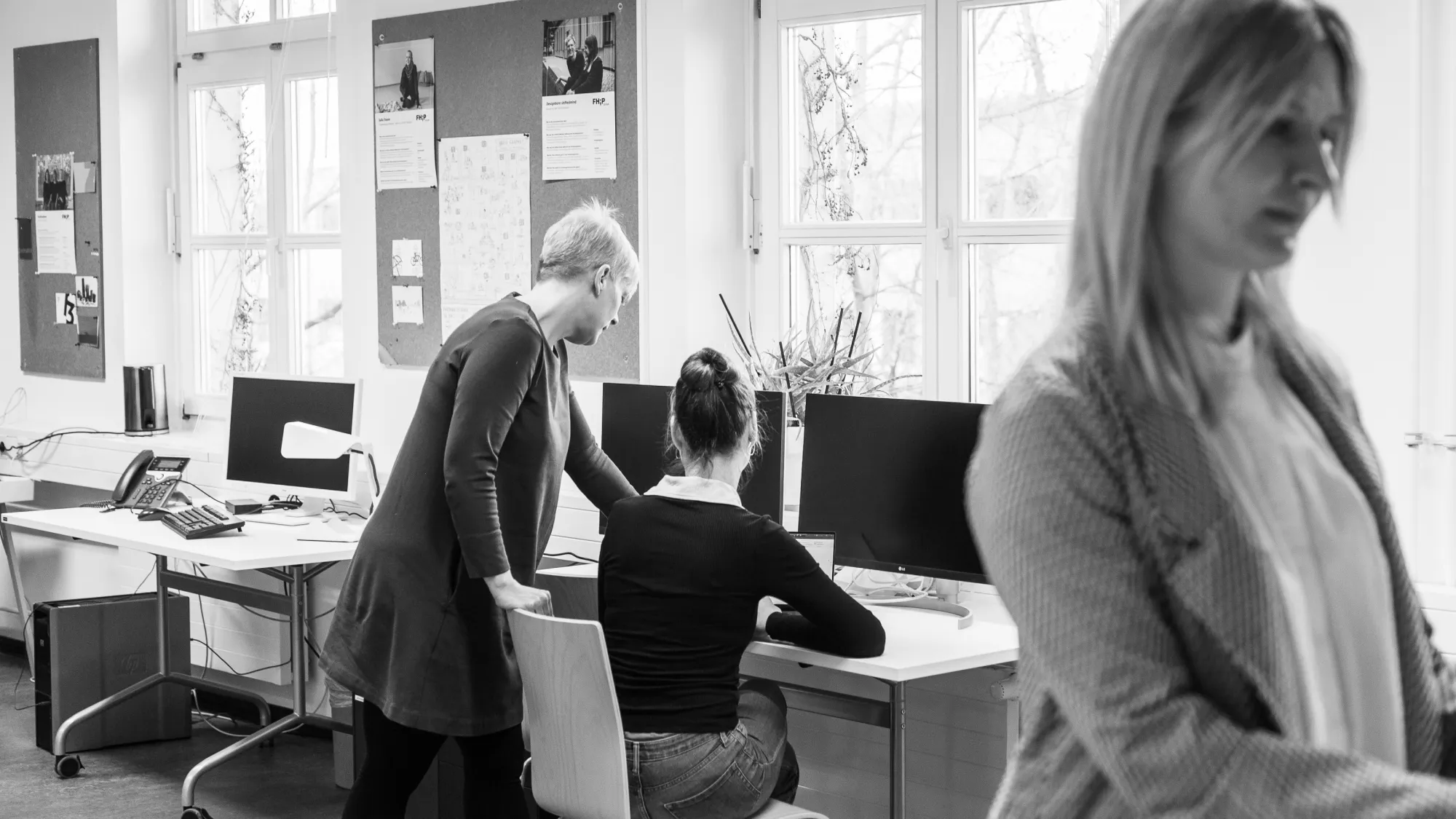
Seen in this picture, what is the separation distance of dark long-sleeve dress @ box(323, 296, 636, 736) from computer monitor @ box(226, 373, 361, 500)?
1.36 meters

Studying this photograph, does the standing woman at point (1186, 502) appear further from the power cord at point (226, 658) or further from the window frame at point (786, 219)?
the power cord at point (226, 658)

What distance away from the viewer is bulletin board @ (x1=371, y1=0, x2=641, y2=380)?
12.2ft

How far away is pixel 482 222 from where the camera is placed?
13.3 ft

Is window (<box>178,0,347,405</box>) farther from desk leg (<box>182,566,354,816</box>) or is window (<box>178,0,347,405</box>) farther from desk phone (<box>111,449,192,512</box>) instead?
desk leg (<box>182,566,354,816</box>)

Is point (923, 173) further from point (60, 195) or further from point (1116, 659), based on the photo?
point (60, 195)

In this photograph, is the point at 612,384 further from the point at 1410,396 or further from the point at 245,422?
the point at 1410,396

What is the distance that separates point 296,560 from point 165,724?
130 centimetres

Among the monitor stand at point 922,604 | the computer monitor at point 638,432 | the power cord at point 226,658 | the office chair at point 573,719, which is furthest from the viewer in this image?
the power cord at point 226,658

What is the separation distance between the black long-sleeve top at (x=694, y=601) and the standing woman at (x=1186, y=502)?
1579 millimetres

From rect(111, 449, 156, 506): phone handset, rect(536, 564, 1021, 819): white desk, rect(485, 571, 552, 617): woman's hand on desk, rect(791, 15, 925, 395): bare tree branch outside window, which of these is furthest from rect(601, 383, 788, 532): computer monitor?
rect(111, 449, 156, 506): phone handset

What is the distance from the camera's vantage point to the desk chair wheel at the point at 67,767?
13.4 feet

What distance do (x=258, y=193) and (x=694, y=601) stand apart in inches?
126

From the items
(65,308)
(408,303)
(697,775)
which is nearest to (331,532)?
(408,303)

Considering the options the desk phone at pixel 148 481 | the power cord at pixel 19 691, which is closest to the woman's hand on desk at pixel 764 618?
the desk phone at pixel 148 481
